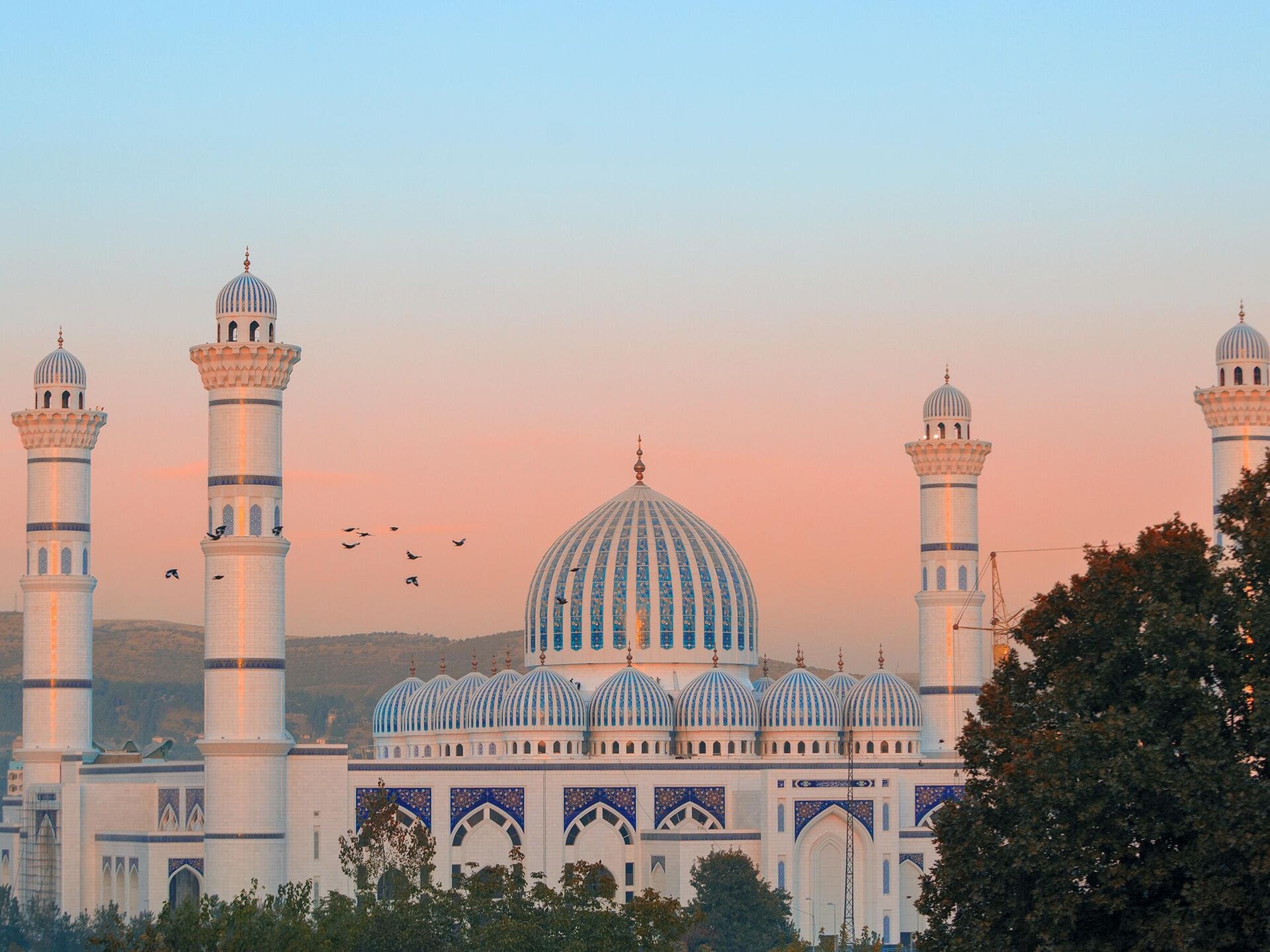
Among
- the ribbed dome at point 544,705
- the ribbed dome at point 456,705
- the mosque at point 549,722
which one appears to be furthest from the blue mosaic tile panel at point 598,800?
the ribbed dome at point 456,705

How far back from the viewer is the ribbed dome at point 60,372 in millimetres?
70125

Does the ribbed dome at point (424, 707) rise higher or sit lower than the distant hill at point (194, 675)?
lower

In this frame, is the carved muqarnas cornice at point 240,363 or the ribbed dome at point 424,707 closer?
the carved muqarnas cornice at point 240,363

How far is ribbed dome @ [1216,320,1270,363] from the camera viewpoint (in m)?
68.4

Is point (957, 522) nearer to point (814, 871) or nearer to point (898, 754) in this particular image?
point (898, 754)

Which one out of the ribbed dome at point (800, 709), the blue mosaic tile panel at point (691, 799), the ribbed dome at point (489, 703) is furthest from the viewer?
the ribbed dome at point (800, 709)

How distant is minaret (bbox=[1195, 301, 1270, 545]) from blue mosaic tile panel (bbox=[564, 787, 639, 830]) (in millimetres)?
16218

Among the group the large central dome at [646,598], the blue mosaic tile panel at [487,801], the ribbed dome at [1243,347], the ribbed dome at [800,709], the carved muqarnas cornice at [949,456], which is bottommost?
the blue mosaic tile panel at [487,801]

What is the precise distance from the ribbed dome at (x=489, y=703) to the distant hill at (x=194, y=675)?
61353mm

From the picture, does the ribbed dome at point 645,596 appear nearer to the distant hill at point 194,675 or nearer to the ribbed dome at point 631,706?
the ribbed dome at point 631,706

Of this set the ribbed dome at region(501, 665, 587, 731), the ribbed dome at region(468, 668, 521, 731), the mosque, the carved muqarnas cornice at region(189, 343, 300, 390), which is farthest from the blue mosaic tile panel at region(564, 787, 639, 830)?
the carved muqarnas cornice at region(189, 343, 300, 390)

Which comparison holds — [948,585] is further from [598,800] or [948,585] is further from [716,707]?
[598,800]

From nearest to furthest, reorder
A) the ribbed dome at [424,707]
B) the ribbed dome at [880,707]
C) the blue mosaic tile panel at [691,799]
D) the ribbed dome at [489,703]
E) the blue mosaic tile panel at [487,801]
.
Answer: the blue mosaic tile panel at [487,801], the blue mosaic tile panel at [691,799], the ribbed dome at [489,703], the ribbed dome at [880,707], the ribbed dome at [424,707]

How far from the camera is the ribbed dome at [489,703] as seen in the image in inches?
2709
